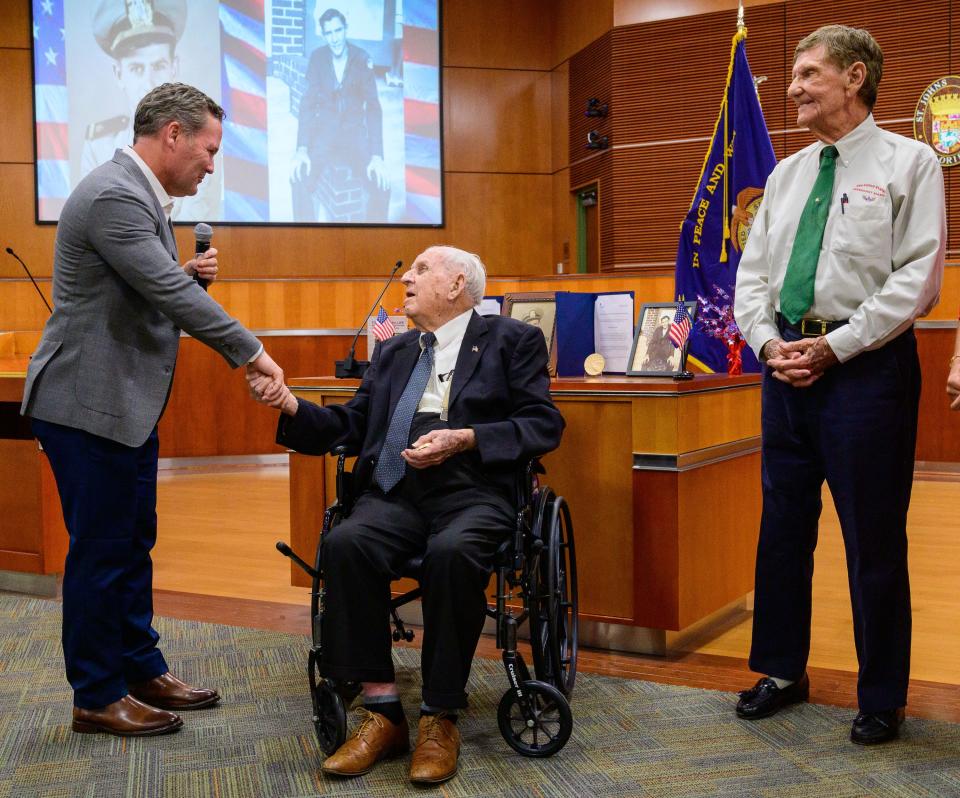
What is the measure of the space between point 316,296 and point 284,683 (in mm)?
5832

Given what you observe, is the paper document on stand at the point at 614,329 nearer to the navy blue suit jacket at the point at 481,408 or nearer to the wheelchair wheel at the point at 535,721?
the navy blue suit jacket at the point at 481,408

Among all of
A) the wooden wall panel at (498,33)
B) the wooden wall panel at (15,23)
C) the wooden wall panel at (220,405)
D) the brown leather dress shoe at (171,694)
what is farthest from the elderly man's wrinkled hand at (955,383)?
the wooden wall panel at (15,23)

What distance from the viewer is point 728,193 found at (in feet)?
15.8

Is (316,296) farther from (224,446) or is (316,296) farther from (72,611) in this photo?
(72,611)

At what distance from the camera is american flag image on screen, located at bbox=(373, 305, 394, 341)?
355cm

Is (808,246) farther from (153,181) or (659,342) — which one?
(153,181)

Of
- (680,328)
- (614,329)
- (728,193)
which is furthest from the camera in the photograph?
(728,193)

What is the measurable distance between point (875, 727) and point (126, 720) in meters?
1.75

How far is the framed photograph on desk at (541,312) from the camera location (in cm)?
351

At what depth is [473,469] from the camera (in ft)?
8.60

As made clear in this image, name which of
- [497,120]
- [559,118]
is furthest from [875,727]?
[559,118]

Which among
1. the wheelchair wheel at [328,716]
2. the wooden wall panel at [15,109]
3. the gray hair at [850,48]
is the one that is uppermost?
the wooden wall panel at [15,109]

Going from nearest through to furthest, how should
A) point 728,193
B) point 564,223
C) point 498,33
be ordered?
point 728,193 < point 498,33 < point 564,223

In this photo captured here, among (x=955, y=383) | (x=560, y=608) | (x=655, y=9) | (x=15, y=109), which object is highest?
(x=655, y=9)
